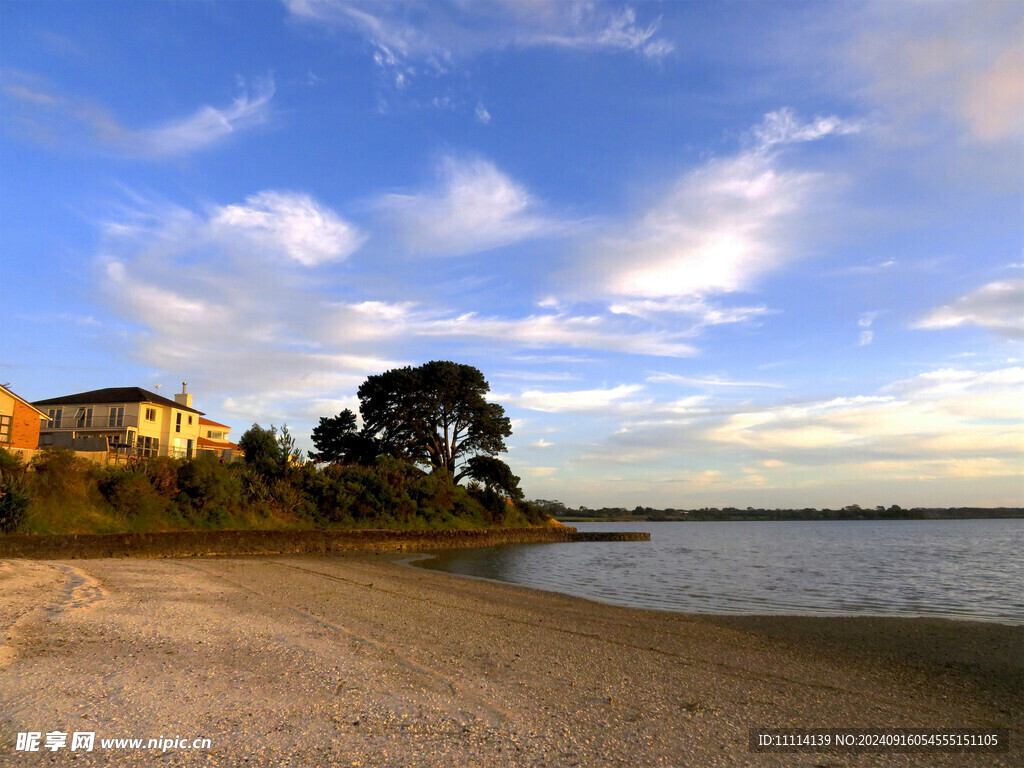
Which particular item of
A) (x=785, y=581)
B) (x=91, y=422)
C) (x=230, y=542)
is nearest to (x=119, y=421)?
(x=91, y=422)

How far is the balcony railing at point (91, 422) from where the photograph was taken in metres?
42.0

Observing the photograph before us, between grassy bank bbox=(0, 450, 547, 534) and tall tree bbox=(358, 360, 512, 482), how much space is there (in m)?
3.60

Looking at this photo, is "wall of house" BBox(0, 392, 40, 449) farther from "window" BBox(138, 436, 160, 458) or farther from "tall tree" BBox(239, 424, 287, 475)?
"tall tree" BBox(239, 424, 287, 475)

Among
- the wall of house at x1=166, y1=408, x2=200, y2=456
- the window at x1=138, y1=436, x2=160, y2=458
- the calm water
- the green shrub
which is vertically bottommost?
the calm water

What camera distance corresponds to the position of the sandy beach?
5.54 metres

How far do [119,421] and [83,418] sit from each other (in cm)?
339

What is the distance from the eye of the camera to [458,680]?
7.65 metres

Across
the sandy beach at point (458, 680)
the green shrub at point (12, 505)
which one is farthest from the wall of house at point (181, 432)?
the sandy beach at point (458, 680)

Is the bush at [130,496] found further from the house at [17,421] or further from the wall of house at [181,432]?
the wall of house at [181,432]

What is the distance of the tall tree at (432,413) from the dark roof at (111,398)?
14.0m

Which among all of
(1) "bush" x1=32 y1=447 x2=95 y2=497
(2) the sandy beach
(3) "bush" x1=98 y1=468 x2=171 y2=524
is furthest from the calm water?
(1) "bush" x1=32 y1=447 x2=95 y2=497

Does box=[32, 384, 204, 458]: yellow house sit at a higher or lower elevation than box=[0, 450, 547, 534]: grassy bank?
higher

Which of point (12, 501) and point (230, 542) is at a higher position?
point (12, 501)

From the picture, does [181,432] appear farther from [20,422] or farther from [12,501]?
[12,501]
